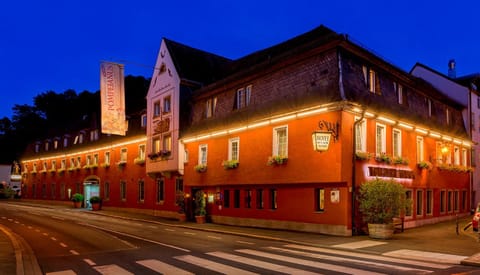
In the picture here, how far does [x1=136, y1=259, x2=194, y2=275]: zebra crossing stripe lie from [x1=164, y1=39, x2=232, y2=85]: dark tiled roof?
2119 centimetres

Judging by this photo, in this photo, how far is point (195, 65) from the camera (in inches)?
1380

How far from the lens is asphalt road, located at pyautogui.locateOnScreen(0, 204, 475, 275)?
1166 cm

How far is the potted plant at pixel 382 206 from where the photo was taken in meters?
18.9

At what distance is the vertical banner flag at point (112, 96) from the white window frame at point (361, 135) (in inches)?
515

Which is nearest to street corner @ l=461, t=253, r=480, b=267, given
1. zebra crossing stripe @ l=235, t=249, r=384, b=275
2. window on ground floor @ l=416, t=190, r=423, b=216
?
zebra crossing stripe @ l=235, t=249, r=384, b=275

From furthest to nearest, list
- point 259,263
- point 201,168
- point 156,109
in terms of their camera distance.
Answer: point 156,109, point 201,168, point 259,263

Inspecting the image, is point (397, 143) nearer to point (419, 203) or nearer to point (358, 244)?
point (419, 203)

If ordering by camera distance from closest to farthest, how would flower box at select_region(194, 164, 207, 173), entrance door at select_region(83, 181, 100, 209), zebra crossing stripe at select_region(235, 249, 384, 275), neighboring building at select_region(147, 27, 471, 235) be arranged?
zebra crossing stripe at select_region(235, 249, 384, 275)
neighboring building at select_region(147, 27, 471, 235)
flower box at select_region(194, 164, 207, 173)
entrance door at select_region(83, 181, 100, 209)

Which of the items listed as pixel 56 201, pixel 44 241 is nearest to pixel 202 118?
pixel 44 241

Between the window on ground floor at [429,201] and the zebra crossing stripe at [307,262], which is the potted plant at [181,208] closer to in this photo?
the zebra crossing stripe at [307,262]

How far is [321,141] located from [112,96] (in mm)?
12806

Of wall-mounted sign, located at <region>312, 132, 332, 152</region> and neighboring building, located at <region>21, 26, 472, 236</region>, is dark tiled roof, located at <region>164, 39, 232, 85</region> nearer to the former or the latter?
neighboring building, located at <region>21, 26, 472, 236</region>

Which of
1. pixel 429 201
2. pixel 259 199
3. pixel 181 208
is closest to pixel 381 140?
pixel 429 201

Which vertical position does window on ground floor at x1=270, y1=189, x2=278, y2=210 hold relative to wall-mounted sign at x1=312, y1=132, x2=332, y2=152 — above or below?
below
